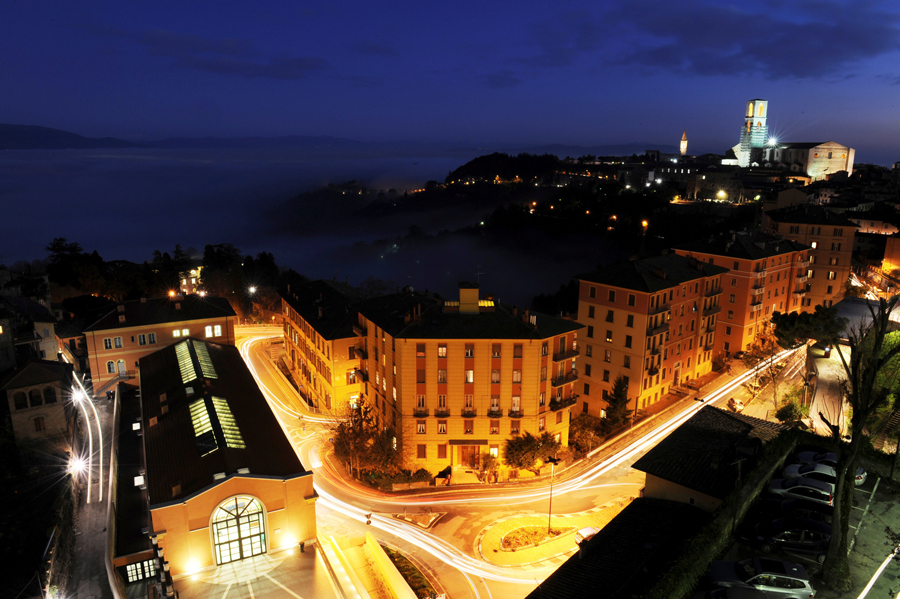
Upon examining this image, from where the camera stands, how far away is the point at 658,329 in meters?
42.9

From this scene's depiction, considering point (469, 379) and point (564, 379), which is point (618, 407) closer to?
point (564, 379)

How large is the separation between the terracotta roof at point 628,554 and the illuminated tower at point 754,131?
13930cm

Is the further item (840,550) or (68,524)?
(68,524)

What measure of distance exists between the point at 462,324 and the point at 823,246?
4766 cm

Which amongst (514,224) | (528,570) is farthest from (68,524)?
(514,224)

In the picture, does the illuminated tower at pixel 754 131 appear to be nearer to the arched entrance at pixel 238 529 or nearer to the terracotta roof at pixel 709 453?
the terracotta roof at pixel 709 453

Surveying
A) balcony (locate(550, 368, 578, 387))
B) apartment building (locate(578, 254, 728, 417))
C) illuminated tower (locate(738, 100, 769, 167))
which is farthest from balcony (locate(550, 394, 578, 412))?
illuminated tower (locate(738, 100, 769, 167))

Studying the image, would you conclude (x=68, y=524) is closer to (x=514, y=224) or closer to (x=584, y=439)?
(x=584, y=439)

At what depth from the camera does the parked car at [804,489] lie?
20.2 meters

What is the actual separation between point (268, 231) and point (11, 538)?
507ft

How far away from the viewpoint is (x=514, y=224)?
127m

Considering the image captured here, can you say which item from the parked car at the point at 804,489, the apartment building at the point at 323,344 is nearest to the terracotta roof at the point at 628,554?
the parked car at the point at 804,489

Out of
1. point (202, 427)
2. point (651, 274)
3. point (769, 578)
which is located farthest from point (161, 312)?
point (769, 578)

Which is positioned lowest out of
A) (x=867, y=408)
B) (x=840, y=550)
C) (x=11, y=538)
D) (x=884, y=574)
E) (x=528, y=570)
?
(x=11, y=538)
